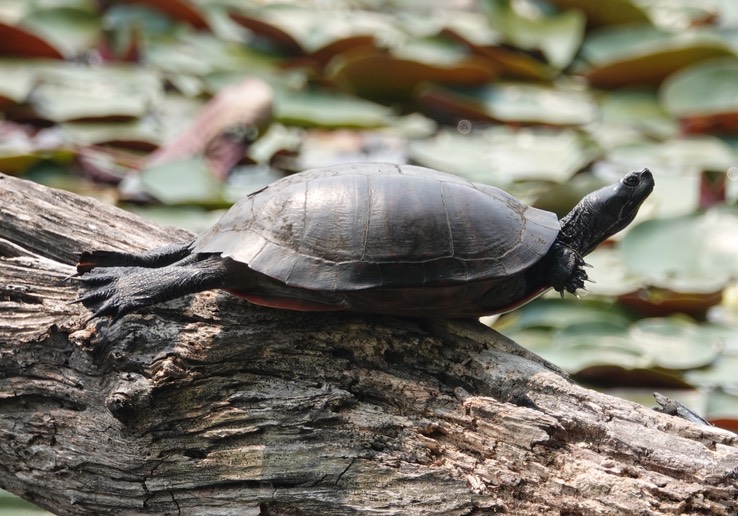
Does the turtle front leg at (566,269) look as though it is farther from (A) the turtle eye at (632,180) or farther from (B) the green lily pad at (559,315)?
(B) the green lily pad at (559,315)

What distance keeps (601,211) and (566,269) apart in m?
0.32

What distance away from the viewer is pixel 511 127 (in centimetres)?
525

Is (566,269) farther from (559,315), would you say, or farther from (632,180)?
(559,315)

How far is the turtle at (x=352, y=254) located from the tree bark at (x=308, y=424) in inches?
3.2

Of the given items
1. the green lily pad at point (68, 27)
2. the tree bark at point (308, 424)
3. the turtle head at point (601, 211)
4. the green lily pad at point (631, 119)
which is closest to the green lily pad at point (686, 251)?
the turtle head at point (601, 211)

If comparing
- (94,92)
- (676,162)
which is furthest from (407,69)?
(94,92)

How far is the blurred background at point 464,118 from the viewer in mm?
3607

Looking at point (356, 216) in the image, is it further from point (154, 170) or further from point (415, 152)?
point (415, 152)

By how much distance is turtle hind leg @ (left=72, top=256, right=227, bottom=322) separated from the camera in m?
2.28

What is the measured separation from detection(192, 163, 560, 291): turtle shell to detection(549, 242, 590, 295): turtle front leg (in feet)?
0.33

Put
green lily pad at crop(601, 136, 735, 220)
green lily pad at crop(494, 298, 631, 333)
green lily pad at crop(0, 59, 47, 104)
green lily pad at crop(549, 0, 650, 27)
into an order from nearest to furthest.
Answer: green lily pad at crop(494, 298, 631, 333), green lily pad at crop(601, 136, 735, 220), green lily pad at crop(0, 59, 47, 104), green lily pad at crop(549, 0, 650, 27)

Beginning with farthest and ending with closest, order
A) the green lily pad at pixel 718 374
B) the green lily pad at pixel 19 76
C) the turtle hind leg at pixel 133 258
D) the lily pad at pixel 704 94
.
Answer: the lily pad at pixel 704 94
the green lily pad at pixel 19 76
the green lily pad at pixel 718 374
the turtle hind leg at pixel 133 258

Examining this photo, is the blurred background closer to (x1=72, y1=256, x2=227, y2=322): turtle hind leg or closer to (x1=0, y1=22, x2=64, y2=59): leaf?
(x1=0, y1=22, x2=64, y2=59): leaf

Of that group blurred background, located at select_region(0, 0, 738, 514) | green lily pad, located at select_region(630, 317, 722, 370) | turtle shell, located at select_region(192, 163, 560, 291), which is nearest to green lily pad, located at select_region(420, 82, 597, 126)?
blurred background, located at select_region(0, 0, 738, 514)
